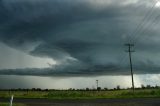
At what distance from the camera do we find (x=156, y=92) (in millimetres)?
82250

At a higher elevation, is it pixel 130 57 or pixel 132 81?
pixel 130 57

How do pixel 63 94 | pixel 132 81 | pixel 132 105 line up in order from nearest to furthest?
pixel 132 105
pixel 63 94
pixel 132 81

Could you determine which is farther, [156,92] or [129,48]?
[129,48]

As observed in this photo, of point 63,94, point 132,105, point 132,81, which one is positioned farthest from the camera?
point 132,81

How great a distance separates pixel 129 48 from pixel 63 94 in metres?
22.6

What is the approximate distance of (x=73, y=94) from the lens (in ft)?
262

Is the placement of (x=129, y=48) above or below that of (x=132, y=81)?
above

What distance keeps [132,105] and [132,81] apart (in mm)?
47645

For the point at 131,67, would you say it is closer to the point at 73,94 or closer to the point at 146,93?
the point at 146,93

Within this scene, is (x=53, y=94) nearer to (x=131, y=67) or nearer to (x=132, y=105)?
(x=131, y=67)

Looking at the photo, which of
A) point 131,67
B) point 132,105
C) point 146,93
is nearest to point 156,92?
point 146,93

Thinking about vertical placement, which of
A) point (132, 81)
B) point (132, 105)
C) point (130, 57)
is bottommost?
point (132, 105)

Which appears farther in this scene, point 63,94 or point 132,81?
point 132,81

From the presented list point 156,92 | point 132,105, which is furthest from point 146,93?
point 132,105
